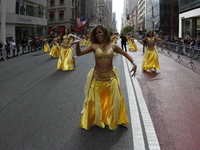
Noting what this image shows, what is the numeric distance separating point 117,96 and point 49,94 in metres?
3.18

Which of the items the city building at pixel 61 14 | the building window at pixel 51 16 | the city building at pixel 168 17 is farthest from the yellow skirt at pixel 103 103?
the building window at pixel 51 16

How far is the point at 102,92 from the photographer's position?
4062mm

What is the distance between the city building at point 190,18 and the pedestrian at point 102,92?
25800 millimetres

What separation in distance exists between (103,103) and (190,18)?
31.3 metres

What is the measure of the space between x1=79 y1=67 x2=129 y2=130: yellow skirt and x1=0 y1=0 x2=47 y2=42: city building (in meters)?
24.5

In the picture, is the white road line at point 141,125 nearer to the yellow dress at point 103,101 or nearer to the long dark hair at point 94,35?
the yellow dress at point 103,101

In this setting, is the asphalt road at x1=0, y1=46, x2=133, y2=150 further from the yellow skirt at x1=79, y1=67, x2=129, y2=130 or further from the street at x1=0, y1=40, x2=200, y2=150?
the yellow skirt at x1=79, y1=67, x2=129, y2=130

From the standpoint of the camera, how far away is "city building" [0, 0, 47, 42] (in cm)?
3005

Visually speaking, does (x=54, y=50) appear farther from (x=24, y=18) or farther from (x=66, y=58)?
(x=24, y=18)

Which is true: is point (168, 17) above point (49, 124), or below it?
above

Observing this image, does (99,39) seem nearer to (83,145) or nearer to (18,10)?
(83,145)

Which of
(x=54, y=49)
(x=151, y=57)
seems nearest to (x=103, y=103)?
(x=151, y=57)

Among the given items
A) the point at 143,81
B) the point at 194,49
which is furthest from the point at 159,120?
the point at 194,49

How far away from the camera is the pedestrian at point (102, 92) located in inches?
157
